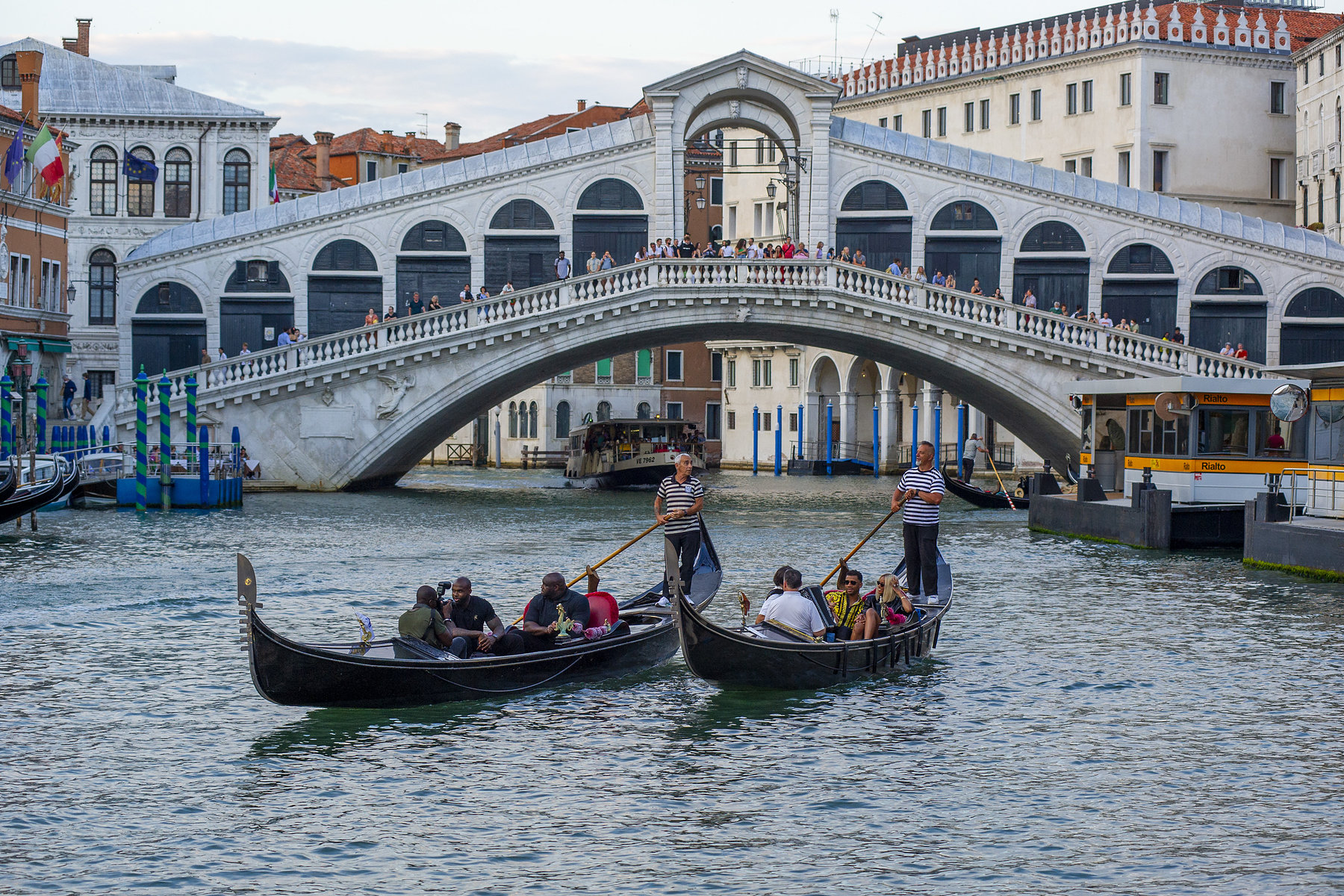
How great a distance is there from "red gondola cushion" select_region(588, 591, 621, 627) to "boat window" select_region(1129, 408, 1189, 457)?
42.8 feet

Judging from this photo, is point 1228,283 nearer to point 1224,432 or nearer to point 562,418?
point 1224,432

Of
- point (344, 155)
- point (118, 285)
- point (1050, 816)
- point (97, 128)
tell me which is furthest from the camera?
point (344, 155)

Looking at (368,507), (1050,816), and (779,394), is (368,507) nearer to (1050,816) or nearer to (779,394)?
(1050,816)

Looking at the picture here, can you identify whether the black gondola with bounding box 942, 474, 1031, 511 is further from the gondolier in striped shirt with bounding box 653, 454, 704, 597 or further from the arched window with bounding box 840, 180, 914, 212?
the gondolier in striped shirt with bounding box 653, 454, 704, 597

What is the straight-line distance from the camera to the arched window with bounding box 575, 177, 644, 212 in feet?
116

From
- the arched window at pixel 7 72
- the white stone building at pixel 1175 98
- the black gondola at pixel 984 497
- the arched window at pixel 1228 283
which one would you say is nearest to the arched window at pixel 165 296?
the arched window at pixel 7 72

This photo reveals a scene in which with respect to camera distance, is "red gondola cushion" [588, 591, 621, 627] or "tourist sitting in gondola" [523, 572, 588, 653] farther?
"red gondola cushion" [588, 591, 621, 627]

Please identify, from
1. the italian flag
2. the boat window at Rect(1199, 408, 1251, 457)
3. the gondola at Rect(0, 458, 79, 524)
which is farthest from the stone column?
the gondola at Rect(0, 458, 79, 524)

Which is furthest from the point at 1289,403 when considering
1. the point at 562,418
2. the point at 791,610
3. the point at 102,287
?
the point at 562,418

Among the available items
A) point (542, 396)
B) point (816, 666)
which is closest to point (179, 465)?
point (816, 666)

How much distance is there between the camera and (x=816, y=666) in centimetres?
1205

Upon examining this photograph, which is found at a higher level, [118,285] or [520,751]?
[118,285]

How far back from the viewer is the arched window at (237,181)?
3994 cm

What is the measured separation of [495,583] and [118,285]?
775 inches
